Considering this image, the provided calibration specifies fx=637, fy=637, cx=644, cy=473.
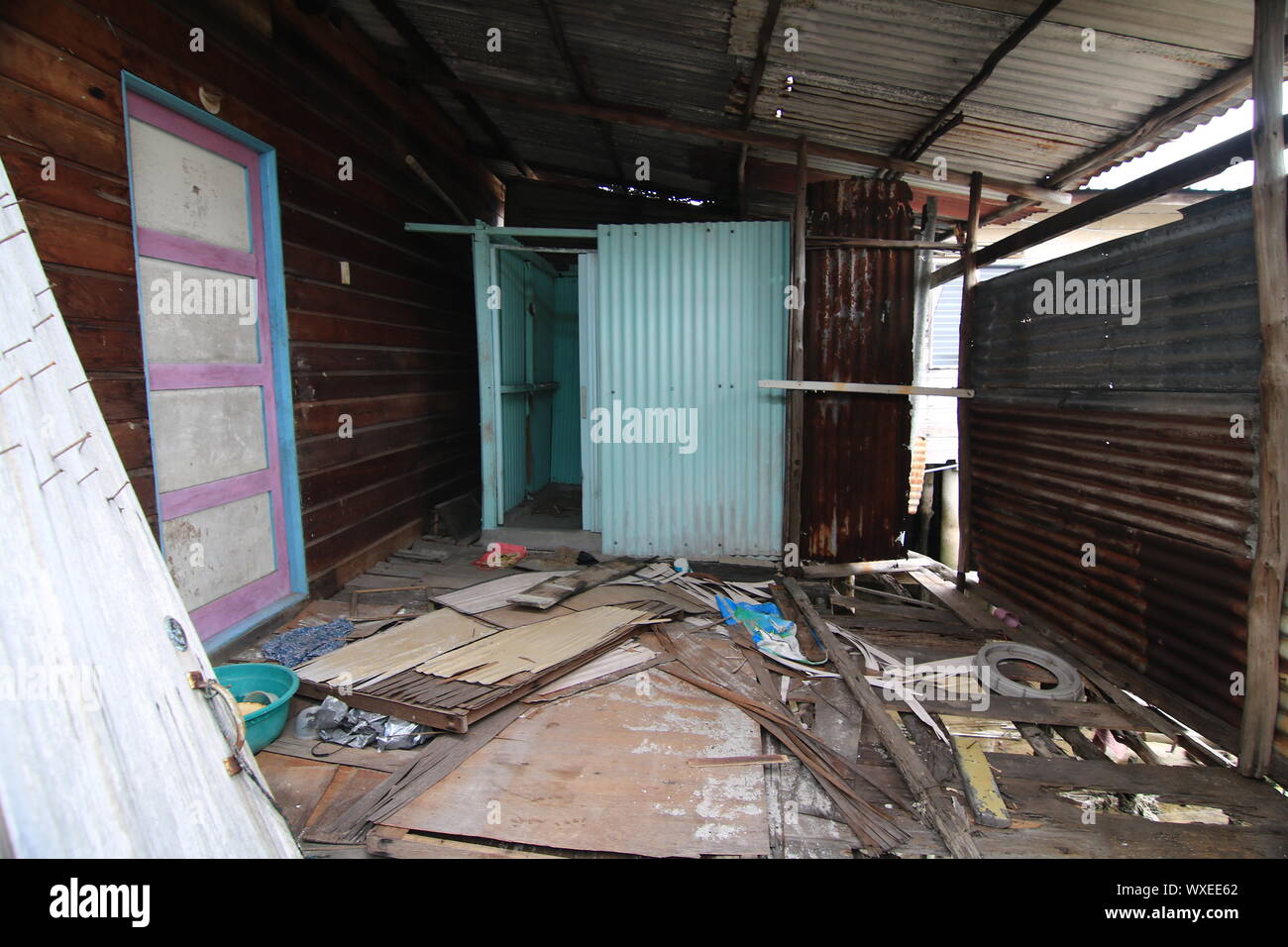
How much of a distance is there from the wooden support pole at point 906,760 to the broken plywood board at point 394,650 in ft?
6.96

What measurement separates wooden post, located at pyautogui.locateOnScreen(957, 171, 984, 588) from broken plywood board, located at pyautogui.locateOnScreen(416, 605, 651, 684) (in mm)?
2783

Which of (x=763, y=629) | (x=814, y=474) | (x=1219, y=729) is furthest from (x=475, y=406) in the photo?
(x=1219, y=729)

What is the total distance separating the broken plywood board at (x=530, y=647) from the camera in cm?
338

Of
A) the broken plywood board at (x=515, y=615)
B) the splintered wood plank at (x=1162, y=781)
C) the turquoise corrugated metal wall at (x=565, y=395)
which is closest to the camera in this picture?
the splintered wood plank at (x=1162, y=781)

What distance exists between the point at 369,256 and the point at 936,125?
14.8 feet

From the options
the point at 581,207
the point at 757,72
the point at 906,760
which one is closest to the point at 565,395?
the point at 581,207

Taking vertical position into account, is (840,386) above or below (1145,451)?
above

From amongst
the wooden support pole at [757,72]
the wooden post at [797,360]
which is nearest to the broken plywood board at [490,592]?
the wooden post at [797,360]

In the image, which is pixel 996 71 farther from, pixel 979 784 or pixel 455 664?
pixel 455 664

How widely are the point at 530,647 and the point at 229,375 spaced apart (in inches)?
93.9

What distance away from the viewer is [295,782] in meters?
2.69

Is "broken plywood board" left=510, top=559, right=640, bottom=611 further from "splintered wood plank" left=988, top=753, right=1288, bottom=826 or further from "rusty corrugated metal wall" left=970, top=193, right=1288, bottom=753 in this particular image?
"rusty corrugated metal wall" left=970, top=193, right=1288, bottom=753

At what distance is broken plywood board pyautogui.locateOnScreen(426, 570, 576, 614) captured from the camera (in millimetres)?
4305

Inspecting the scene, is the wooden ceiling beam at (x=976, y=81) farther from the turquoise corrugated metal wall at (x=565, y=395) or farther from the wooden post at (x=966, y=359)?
the turquoise corrugated metal wall at (x=565, y=395)
